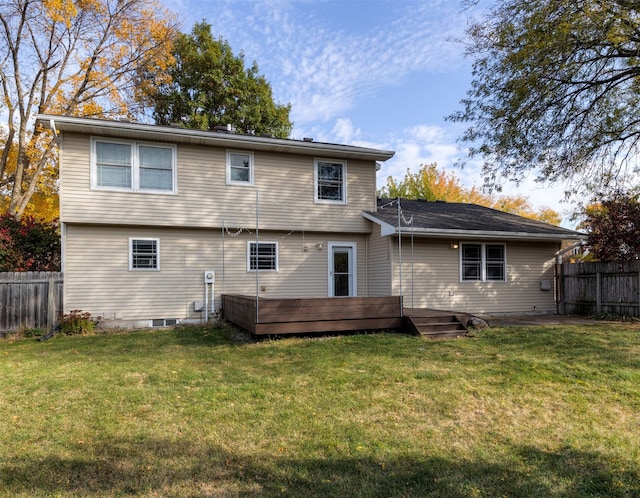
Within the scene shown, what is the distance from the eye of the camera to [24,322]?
10.0m

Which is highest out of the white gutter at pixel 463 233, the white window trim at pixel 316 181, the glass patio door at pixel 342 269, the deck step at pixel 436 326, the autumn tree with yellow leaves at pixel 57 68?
the autumn tree with yellow leaves at pixel 57 68

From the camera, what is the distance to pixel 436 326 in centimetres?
927

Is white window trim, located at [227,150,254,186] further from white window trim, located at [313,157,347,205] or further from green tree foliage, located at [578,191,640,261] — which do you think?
green tree foliage, located at [578,191,640,261]

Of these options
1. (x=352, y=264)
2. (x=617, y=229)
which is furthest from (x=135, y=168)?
(x=617, y=229)

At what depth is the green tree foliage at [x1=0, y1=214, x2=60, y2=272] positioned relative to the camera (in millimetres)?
10898

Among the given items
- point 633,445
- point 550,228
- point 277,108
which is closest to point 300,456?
point 633,445

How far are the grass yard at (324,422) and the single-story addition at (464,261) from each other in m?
4.82

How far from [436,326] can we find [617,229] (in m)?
7.06

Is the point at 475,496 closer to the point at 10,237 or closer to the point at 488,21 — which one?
the point at 488,21

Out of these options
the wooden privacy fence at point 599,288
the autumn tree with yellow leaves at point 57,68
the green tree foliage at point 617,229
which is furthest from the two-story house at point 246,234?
the autumn tree with yellow leaves at point 57,68

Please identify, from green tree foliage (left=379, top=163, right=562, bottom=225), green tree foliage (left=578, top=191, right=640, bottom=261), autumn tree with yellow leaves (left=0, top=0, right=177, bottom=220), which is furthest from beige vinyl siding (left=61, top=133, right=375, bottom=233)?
green tree foliage (left=379, top=163, right=562, bottom=225)

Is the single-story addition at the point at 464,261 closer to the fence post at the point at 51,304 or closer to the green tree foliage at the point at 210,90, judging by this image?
the fence post at the point at 51,304

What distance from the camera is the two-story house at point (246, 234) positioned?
10.5 metres

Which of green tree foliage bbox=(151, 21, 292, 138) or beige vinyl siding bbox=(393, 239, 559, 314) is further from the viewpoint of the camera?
green tree foliage bbox=(151, 21, 292, 138)
